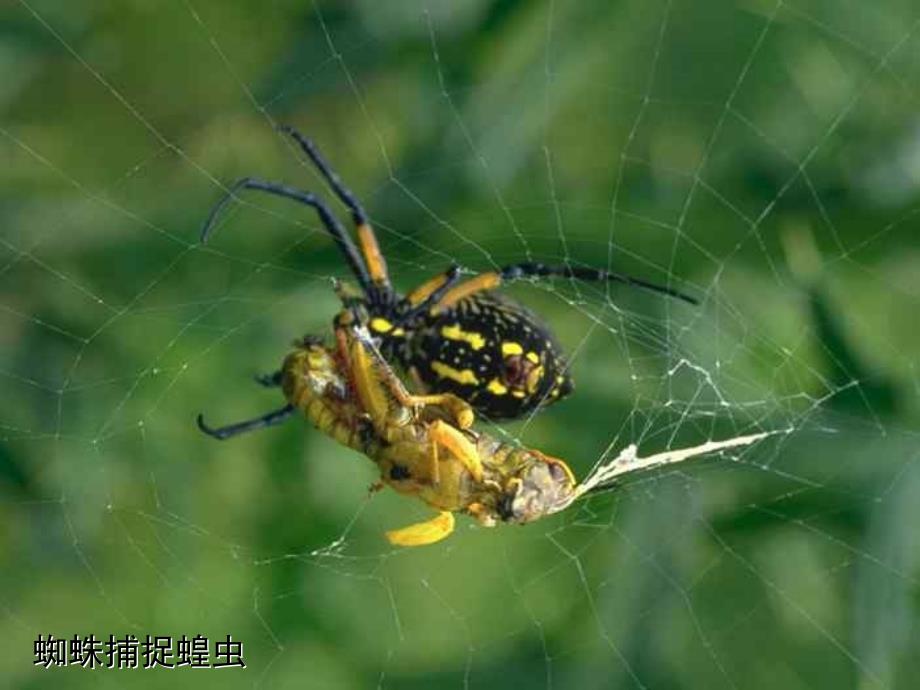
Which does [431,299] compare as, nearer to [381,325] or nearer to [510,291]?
[381,325]

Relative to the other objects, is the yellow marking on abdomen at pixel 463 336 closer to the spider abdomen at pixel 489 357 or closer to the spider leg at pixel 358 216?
the spider abdomen at pixel 489 357

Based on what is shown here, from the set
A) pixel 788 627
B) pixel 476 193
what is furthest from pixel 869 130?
pixel 788 627

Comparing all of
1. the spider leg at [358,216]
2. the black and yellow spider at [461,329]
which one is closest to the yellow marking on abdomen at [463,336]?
the black and yellow spider at [461,329]

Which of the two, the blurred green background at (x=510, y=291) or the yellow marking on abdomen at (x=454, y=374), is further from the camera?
the blurred green background at (x=510, y=291)

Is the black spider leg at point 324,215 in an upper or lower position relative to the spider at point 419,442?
upper

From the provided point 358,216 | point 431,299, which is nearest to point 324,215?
point 358,216

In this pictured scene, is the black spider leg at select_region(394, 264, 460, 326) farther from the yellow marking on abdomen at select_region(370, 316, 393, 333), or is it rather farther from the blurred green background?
the blurred green background

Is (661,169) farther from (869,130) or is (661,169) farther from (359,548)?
(359,548)
